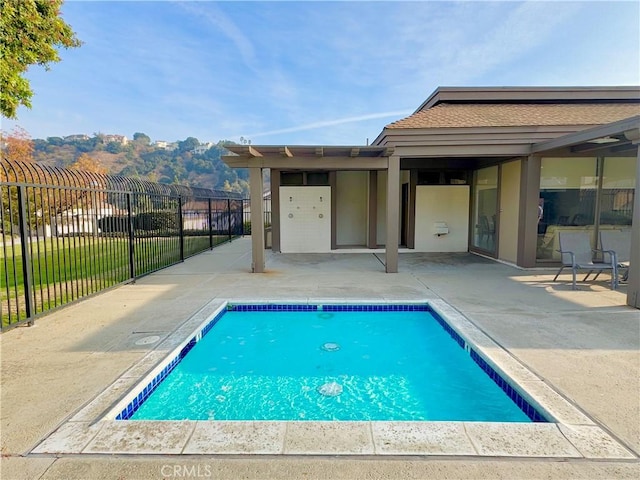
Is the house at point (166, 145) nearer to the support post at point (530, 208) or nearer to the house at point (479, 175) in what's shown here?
the house at point (479, 175)

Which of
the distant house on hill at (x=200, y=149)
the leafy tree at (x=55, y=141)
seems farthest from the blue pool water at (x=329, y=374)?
the distant house on hill at (x=200, y=149)

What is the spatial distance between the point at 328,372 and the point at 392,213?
4997 millimetres

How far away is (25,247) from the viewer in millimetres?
4590

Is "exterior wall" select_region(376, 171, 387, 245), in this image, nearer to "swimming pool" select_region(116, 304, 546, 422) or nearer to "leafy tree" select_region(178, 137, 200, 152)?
"swimming pool" select_region(116, 304, 546, 422)

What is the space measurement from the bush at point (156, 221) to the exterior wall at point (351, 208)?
5732 millimetres

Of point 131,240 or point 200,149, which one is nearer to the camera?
point 131,240

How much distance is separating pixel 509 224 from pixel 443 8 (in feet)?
21.3

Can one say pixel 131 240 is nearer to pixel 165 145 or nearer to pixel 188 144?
pixel 165 145

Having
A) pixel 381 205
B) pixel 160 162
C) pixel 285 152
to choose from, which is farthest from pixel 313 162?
pixel 160 162

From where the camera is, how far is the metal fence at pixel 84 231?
466cm

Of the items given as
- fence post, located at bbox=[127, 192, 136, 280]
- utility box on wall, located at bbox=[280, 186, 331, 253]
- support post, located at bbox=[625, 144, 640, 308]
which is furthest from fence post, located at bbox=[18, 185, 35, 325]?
support post, located at bbox=[625, 144, 640, 308]

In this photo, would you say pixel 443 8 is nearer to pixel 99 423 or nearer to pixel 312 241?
pixel 312 241

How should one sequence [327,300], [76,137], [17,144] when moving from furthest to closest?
[76,137]
[17,144]
[327,300]

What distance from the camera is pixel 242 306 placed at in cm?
586
